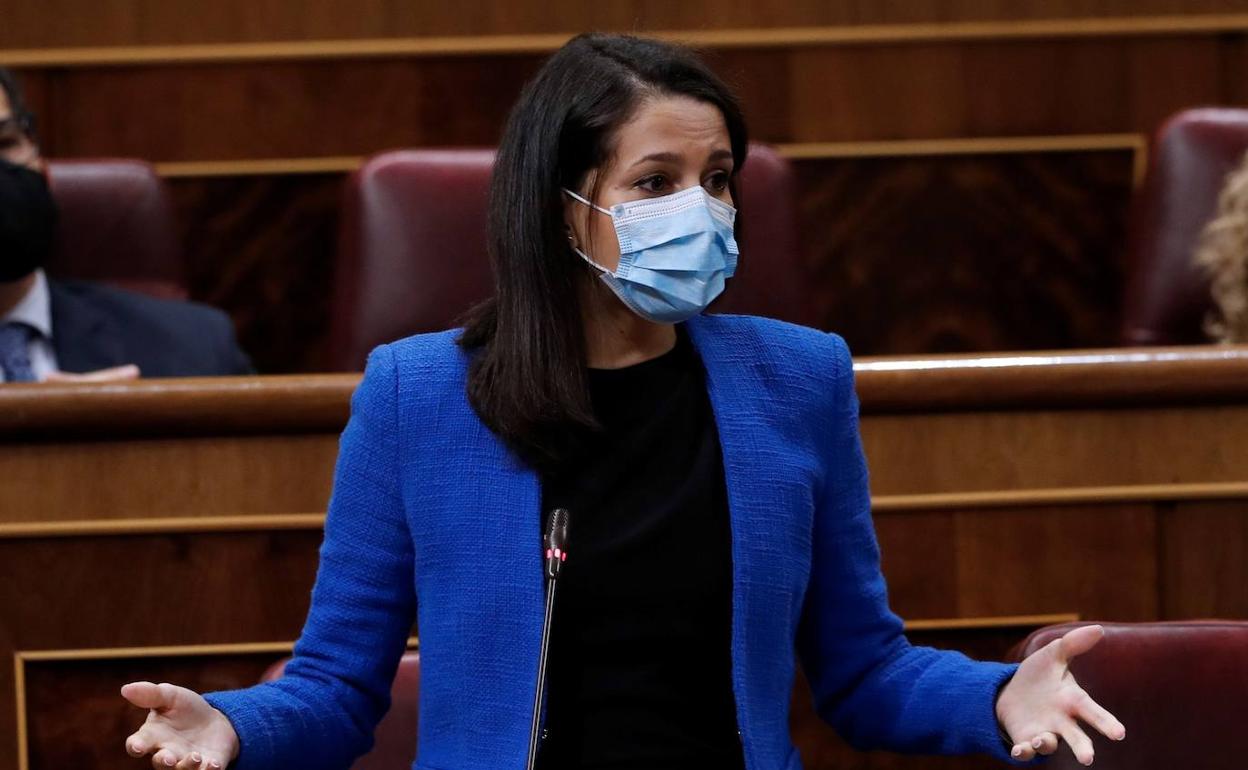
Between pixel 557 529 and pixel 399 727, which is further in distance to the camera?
pixel 399 727

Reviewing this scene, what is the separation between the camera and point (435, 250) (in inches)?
45.6

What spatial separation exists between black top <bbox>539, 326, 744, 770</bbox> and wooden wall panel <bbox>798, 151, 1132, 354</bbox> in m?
0.90

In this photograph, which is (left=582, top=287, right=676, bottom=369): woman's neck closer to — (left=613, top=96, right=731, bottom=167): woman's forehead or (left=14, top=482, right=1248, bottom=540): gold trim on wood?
(left=613, top=96, right=731, bottom=167): woman's forehead

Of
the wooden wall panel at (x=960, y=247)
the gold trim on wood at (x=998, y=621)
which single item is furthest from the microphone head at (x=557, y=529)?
the wooden wall panel at (x=960, y=247)

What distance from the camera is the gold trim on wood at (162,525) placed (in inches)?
32.6

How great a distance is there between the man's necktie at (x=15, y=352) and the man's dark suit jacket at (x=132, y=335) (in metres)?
0.02

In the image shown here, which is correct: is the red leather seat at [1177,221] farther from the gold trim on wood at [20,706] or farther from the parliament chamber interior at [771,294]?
the gold trim on wood at [20,706]

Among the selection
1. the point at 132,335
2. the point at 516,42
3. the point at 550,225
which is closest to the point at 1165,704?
the point at 550,225

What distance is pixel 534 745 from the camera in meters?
0.56

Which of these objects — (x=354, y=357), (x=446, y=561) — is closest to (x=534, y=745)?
(x=446, y=561)

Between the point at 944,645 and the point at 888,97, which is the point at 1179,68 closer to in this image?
the point at 888,97

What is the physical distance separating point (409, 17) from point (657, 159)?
0.94 metres

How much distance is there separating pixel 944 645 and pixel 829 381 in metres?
0.25

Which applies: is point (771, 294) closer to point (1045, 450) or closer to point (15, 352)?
point (1045, 450)
